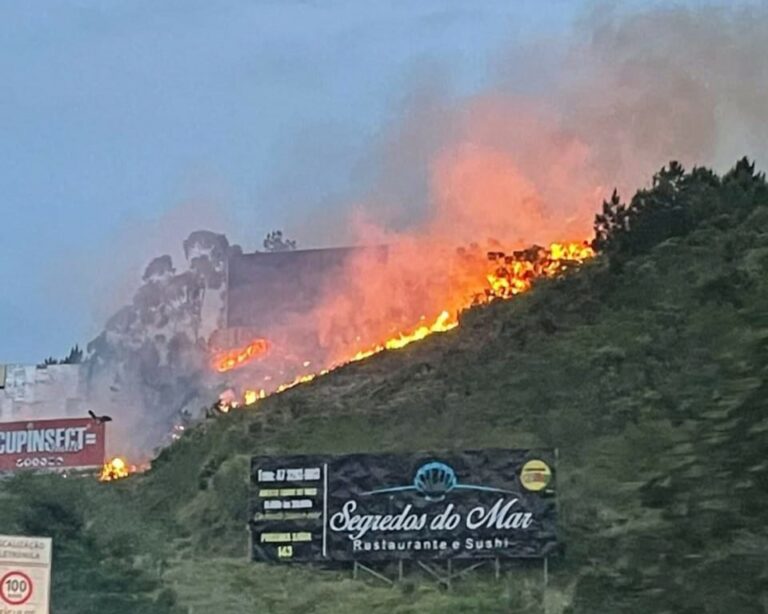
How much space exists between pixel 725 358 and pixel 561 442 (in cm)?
3435

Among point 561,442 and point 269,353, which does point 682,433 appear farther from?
point 269,353

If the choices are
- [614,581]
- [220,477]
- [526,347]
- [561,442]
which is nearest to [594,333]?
[526,347]

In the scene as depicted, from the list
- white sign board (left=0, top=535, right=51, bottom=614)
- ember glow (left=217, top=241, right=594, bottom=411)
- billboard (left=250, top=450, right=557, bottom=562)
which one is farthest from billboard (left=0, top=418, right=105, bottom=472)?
white sign board (left=0, top=535, right=51, bottom=614)

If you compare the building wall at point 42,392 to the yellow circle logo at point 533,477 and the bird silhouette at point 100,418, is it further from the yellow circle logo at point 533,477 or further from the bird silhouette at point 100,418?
the yellow circle logo at point 533,477

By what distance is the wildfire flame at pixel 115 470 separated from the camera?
51.0m

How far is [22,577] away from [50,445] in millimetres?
31774

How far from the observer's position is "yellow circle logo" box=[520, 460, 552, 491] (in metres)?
33.8

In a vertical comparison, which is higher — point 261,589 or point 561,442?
point 561,442

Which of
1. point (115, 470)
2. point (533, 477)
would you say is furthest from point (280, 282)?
point (533, 477)

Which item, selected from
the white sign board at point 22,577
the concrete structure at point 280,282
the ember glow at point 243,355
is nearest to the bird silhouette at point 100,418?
the ember glow at point 243,355

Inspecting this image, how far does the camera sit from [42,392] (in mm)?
56969

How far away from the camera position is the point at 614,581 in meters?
8.35

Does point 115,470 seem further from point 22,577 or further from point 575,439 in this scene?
point 22,577

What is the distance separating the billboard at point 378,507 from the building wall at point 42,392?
67.1ft
